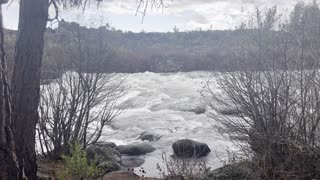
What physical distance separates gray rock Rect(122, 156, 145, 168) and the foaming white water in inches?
7.1

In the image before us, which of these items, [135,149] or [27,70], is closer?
[27,70]

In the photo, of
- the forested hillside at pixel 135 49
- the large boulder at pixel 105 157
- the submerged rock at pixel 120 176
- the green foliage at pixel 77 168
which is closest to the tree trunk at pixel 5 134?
the green foliage at pixel 77 168

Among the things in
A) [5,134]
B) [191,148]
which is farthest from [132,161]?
[5,134]

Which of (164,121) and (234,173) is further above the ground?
(234,173)

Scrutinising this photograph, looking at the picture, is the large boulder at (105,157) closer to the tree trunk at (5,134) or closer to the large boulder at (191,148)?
the large boulder at (191,148)

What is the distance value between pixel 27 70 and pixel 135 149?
9425 mm

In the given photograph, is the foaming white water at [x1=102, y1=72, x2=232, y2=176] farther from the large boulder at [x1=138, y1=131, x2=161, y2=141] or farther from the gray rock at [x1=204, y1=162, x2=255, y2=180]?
the gray rock at [x1=204, y1=162, x2=255, y2=180]

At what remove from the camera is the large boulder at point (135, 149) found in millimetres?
13984

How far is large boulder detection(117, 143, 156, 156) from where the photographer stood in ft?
45.9

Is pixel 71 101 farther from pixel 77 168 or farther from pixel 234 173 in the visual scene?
pixel 234 173

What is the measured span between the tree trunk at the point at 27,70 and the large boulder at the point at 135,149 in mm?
8995

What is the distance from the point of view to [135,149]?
14.1 meters

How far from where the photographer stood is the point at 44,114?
984 centimetres

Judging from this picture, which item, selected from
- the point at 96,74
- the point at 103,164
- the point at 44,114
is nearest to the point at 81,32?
the point at 96,74
